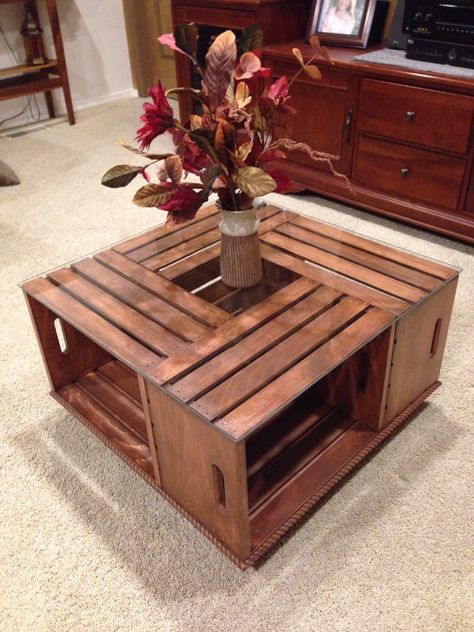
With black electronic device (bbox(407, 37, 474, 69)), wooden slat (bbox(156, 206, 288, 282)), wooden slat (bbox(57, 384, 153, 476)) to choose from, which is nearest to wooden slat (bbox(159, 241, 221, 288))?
wooden slat (bbox(156, 206, 288, 282))

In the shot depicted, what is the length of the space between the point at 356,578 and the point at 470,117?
164cm

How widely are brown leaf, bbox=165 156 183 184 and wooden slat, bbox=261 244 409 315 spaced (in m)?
0.34

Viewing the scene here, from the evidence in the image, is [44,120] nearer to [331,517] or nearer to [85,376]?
[85,376]

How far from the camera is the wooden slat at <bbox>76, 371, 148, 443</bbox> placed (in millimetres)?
1490

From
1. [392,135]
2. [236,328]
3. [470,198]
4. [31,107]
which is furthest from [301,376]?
[31,107]

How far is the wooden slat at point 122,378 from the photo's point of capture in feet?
5.21

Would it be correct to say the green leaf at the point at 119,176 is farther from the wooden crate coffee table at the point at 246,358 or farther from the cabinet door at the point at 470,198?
the cabinet door at the point at 470,198

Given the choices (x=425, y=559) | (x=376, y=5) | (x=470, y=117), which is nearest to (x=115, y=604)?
(x=425, y=559)

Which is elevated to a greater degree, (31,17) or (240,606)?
(31,17)

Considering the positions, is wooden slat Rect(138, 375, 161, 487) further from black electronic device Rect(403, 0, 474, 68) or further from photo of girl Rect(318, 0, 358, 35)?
photo of girl Rect(318, 0, 358, 35)

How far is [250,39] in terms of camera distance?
134 cm

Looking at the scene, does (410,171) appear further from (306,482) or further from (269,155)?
(306,482)

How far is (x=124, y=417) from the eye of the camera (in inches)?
59.7

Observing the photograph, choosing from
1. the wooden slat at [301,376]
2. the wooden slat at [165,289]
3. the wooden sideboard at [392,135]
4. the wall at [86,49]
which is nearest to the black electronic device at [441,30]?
the wooden sideboard at [392,135]
